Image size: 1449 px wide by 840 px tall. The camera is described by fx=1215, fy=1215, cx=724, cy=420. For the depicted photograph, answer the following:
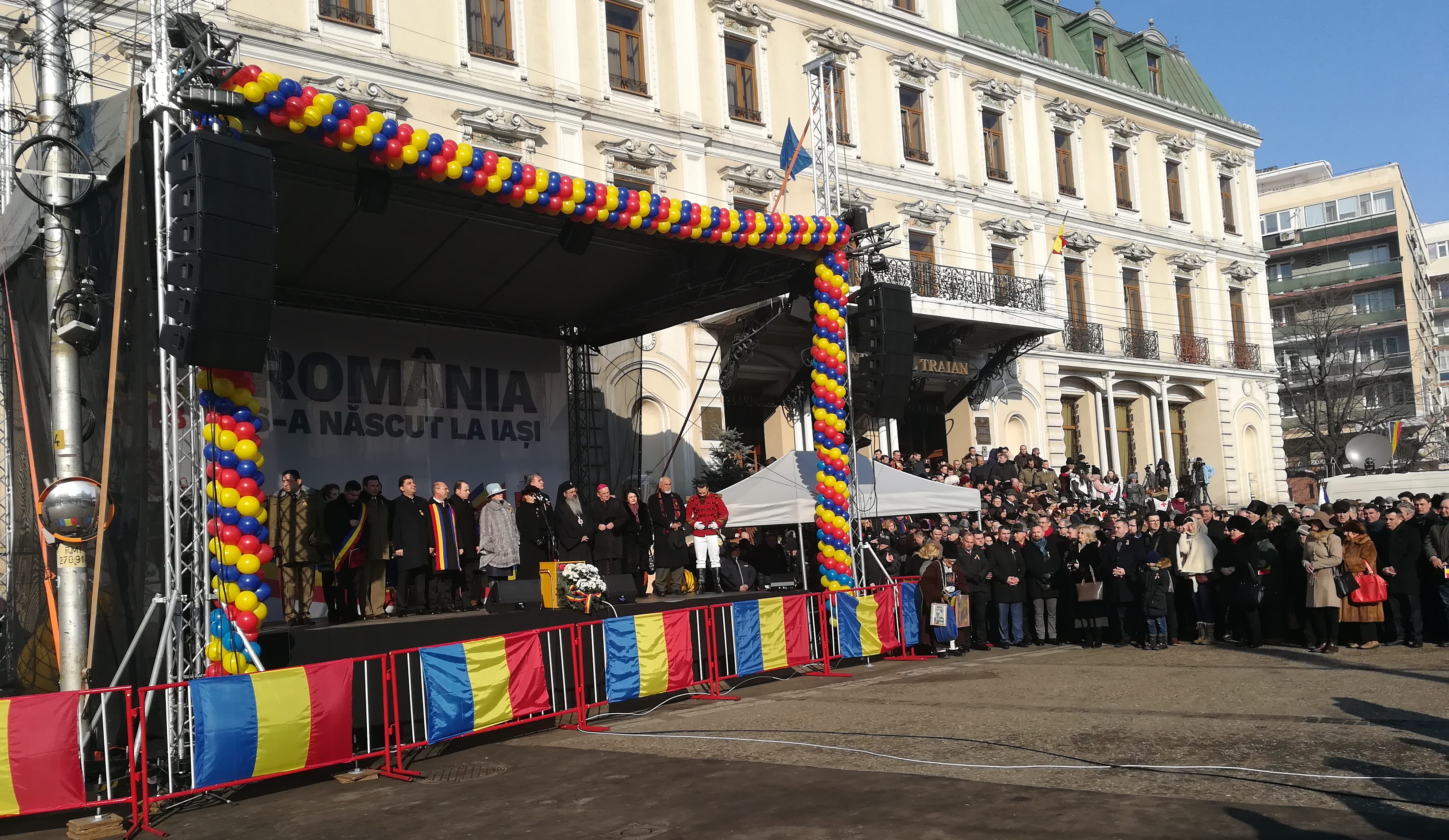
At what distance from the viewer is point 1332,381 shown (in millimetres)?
52250

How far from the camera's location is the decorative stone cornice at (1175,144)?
35.3 meters

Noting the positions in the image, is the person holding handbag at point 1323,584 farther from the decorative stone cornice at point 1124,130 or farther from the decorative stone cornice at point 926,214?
the decorative stone cornice at point 1124,130

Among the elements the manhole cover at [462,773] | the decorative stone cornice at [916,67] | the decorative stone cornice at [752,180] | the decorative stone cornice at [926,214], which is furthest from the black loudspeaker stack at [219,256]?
the decorative stone cornice at [916,67]

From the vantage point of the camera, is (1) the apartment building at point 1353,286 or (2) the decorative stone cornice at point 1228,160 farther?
(1) the apartment building at point 1353,286

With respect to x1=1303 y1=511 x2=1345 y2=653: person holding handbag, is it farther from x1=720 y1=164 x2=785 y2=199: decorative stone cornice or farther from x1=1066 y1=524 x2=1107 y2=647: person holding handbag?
x1=720 y1=164 x2=785 y2=199: decorative stone cornice

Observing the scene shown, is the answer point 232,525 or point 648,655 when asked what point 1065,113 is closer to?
point 648,655

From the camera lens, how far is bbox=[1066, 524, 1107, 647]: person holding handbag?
1565 cm

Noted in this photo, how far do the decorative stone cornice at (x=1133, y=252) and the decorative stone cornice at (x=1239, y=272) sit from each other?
399 cm

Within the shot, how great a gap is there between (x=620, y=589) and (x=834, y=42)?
16876 mm

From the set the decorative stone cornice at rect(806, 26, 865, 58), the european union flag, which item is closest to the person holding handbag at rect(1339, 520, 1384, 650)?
the european union flag

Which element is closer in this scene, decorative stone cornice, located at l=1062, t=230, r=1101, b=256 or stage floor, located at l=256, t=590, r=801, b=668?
stage floor, located at l=256, t=590, r=801, b=668

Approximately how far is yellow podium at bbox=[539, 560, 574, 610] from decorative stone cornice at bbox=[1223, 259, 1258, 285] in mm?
29952

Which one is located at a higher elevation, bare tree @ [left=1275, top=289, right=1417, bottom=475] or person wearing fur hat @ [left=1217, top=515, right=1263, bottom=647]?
bare tree @ [left=1275, top=289, right=1417, bottom=475]

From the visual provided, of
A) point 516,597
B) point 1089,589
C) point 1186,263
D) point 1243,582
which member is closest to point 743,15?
point 1089,589
